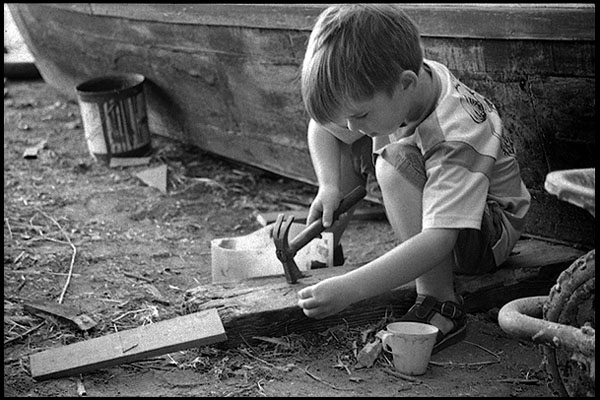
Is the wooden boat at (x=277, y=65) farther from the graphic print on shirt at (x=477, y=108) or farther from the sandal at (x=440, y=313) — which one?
the sandal at (x=440, y=313)

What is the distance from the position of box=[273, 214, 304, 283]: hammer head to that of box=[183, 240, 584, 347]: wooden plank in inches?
1.2

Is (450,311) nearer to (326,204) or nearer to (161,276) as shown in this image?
(326,204)

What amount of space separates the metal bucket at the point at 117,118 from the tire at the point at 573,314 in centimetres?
307

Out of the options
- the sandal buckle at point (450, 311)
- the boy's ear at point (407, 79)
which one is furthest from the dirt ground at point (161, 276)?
the boy's ear at point (407, 79)

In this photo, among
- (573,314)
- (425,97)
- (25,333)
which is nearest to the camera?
(573,314)

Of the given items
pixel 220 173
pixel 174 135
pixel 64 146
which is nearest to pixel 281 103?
pixel 220 173

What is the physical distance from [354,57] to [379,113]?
172 mm

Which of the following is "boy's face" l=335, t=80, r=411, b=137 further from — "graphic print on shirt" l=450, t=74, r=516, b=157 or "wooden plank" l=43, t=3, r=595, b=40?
"wooden plank" l=43, t=3, r=595, b=40

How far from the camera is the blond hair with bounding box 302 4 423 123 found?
2.13 m

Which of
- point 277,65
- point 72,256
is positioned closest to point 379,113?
point 277,65

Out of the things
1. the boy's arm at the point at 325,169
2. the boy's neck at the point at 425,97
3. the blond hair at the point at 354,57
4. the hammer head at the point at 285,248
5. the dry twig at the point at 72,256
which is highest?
the blond hair at the point at 354,57

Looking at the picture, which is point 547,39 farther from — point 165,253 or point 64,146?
point 64,146

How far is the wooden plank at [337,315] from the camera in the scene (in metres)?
2.50

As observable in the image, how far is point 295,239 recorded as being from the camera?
8.52ft
